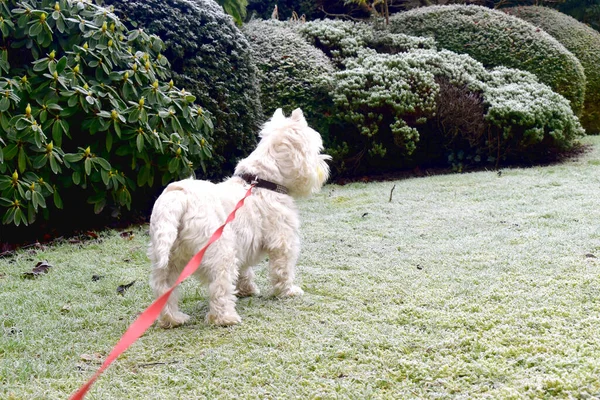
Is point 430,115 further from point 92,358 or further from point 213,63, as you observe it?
point 92,358

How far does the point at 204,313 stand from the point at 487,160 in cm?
621

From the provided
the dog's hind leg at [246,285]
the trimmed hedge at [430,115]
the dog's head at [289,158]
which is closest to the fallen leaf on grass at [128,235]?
the dog's hind leg at [246,285]

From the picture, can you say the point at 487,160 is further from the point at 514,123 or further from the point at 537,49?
the point at 537,49

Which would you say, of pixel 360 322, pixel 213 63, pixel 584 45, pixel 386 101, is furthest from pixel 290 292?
pixel 584 45

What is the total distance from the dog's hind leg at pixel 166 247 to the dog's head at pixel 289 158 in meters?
0.75

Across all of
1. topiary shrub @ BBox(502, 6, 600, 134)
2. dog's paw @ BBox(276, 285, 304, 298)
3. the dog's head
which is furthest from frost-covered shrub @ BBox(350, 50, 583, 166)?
dog's paw @ BBox(276, 285, 304, 298)

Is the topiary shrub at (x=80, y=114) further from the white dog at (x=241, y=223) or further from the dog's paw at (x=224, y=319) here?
the dog's paw at (x=224, y=319)

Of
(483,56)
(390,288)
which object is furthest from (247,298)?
(483,56)

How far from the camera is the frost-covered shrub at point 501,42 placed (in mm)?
9641

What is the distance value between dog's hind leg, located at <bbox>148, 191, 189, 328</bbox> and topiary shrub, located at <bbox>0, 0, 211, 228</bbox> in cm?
224

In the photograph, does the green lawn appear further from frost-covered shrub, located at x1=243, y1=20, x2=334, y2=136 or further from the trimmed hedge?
frost-covered shrub, located at x1=243, y1=20, x2=334, y2=136

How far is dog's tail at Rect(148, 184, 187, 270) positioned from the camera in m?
2.84

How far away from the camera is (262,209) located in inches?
138

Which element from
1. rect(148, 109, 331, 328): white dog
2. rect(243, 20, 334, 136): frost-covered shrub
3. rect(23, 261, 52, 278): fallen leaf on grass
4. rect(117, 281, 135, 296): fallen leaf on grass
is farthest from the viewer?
rect(243, 20, 334, 136): frost-covered shrub
